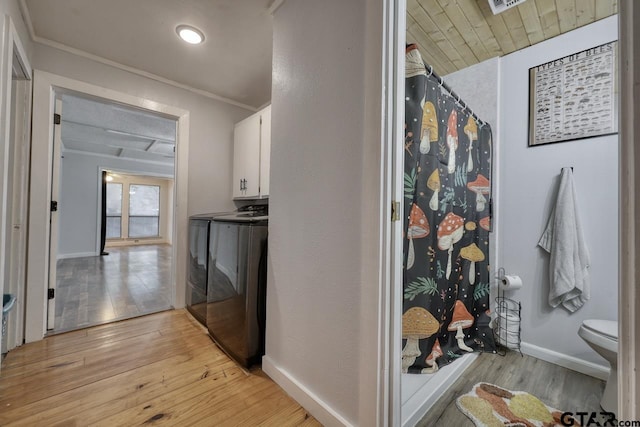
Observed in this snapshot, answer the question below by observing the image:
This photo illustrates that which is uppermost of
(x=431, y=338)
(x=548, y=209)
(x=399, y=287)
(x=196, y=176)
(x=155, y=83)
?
(x=155, y=83)

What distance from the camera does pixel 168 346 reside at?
1.81 metres

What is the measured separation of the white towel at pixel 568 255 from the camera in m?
1.63

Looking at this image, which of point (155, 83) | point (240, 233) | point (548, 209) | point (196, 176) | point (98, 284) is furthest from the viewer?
point (98, 284)

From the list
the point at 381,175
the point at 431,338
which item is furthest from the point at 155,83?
the point at 431,338

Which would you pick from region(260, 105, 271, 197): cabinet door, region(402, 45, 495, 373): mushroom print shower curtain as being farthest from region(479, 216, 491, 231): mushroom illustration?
region(260, 105, 271, 197): cabinet door

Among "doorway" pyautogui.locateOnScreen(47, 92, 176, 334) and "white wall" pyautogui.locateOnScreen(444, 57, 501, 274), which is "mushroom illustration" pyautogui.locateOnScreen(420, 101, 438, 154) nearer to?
"white wall" pyautogui.locateOnScreen(444, 57, 501, 274)

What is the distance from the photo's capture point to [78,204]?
17.3 ft

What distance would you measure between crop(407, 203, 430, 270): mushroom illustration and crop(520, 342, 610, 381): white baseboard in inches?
52.1

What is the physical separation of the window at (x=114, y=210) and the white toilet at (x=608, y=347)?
9517 mm

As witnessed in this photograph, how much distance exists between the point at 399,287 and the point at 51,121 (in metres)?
2.77

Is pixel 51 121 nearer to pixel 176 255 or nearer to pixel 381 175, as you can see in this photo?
pixel 176 255

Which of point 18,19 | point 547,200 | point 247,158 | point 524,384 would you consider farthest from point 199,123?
point 524,384

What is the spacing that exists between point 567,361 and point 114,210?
9583 millimetres

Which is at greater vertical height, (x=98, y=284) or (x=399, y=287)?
(x=399, y=287)
